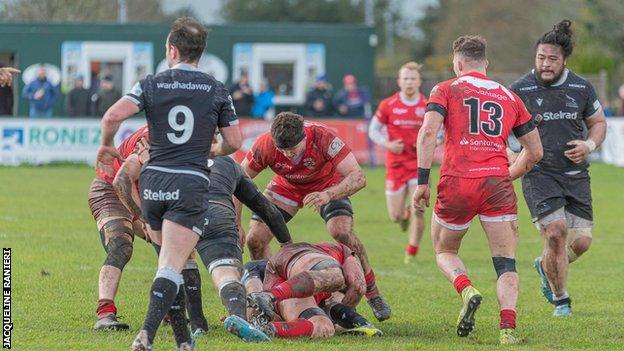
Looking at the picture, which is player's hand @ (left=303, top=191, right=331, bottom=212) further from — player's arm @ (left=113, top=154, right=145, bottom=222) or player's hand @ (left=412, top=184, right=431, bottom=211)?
player's arm @ (left=113, top=154, right=145, bottom=222)

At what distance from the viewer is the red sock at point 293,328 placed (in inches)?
369

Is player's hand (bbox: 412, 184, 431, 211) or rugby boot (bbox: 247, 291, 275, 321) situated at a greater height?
player's hand (bbox: 412, 184, 431, 211)

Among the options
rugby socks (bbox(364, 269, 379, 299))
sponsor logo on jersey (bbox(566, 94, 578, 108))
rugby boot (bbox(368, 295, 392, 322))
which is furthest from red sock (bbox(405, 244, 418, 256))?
rugby boot (bbox(368, 295, 392, 322))

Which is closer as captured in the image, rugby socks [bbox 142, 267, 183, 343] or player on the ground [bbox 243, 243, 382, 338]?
rugby socks [bbox 142, 267, 183, 343]

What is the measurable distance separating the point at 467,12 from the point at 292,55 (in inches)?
1238

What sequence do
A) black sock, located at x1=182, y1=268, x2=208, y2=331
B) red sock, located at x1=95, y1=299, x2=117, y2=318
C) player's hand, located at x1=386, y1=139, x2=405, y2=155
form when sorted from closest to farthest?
1. black sock, located at x1=182, y1=268, x2=208, y2=331
2. red sock, located at x1=95, y1=299, x2=117, y2=318
3. player's hand, located at x1=386, y1=139, x2=405, y2=155

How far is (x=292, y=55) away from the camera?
37750 mm

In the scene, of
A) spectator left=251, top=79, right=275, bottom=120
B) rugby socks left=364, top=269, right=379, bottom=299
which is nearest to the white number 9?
rugby socks left=364, top=269, right=379, bottom=299

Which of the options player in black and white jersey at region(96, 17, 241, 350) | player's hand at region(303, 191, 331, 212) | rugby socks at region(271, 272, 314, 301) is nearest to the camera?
player in black and white jersey at region(96, 17, 241, 350)

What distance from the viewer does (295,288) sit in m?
9.45

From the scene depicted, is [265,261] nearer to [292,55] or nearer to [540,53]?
[540,53]

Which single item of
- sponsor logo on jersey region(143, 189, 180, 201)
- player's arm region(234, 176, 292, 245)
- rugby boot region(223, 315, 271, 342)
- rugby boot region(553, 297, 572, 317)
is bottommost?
rugby boot region(553, 297, 572, 317)

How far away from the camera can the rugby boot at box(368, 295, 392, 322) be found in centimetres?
1053

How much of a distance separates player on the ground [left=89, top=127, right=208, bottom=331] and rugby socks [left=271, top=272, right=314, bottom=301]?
590 mm
